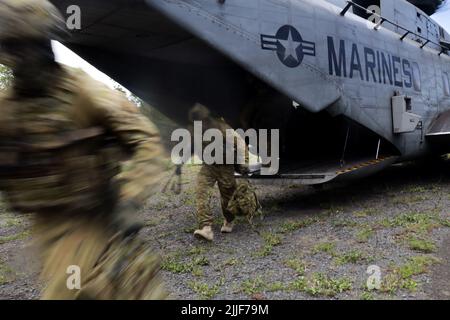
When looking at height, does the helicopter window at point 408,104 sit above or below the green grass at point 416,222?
above

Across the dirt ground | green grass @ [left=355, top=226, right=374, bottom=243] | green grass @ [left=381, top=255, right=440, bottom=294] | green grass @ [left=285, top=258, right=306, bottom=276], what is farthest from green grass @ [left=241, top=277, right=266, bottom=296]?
green grass @ [left=355, top=226, right=374, bottom=243]

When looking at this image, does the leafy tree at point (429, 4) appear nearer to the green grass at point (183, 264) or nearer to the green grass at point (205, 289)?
the green grass at point (183, 264)

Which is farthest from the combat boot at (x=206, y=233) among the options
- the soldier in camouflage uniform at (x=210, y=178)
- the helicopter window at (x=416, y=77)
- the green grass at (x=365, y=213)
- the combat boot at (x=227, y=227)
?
the helicopter window at (x=416, y=77)

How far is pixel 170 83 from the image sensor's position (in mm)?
6016

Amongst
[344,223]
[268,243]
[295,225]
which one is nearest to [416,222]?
[344,223]

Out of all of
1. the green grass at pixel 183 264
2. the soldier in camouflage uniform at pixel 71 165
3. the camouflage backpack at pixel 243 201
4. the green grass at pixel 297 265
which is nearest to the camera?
the soldier in camouflage uniform at pixel 71 165

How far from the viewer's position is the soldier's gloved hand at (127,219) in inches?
62.5

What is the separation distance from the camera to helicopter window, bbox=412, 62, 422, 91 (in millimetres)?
7345

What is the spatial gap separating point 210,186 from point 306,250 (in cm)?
130

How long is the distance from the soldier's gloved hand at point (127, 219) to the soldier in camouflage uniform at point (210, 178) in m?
3.03

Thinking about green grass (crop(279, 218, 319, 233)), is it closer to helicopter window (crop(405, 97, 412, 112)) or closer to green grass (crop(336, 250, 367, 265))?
green grass (crop(336, 250, 367, 265))

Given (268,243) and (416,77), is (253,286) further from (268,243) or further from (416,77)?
(416,77)
